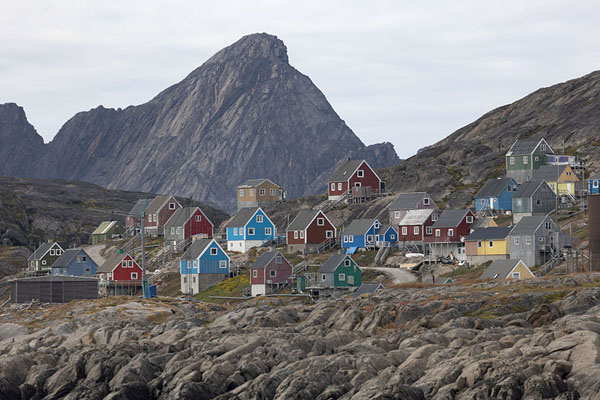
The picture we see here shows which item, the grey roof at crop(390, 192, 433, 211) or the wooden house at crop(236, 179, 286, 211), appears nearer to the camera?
the grey roof at crop(390, 192, 433, 211)

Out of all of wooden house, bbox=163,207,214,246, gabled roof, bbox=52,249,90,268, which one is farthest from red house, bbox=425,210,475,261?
gabled roof, bbox=52,249,90,268

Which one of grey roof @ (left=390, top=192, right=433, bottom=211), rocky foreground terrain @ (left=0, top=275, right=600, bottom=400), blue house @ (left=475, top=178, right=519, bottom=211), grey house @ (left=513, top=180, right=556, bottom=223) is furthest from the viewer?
blue house @ (left=475, top=178, right=519, bottom=211)

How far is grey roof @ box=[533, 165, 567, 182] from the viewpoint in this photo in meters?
133

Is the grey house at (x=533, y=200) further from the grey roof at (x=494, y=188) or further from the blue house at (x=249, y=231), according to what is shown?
the blue house at (x=249, y=231)

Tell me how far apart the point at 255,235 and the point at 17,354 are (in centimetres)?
6705

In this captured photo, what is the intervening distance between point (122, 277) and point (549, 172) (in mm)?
59456

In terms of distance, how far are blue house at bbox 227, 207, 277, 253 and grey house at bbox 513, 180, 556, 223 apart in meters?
34.2

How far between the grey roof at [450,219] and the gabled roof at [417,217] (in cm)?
206

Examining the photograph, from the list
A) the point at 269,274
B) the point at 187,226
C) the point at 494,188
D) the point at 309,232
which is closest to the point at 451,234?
the point at 494,188

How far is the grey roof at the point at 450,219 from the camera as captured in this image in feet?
387

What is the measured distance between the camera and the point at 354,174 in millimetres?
151250

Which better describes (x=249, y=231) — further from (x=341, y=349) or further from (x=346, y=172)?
(x=341, y=349)

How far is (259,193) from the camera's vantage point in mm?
170000

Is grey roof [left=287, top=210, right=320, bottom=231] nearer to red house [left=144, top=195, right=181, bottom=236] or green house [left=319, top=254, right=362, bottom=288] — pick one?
green house [left=319, top=254, right=362, bottom=288]
